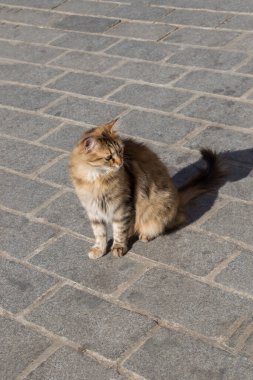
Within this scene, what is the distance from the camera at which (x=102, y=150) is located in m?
3.99

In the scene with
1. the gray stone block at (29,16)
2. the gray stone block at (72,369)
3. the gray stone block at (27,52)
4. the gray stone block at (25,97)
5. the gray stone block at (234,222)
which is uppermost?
the gray stone block at (29,16)

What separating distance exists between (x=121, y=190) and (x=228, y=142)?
133 centimetres

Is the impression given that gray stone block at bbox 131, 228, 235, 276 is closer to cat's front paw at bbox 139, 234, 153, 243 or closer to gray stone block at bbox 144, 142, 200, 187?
cat's front paw at bbox 139, 234, 153, 243

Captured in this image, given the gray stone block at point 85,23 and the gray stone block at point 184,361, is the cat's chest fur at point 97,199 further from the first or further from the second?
the gray stone block at point 85,23

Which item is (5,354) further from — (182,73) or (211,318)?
(182,73)

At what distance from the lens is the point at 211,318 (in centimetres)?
371

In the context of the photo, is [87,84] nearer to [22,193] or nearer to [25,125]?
[25,125]

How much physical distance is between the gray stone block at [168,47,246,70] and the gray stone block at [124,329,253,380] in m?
3.14

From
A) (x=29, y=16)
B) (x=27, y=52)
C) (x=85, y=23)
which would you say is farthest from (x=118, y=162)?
(x=29, y=16)

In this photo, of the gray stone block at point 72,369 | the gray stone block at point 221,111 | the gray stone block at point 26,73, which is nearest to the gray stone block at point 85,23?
the gray stone block at point 26,73

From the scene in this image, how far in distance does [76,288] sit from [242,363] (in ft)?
3.74

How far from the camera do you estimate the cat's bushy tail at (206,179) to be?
461cm

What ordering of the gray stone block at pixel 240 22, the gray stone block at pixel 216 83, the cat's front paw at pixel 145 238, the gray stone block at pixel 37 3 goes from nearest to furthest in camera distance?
the cat's front paw at pixel 145 238 < the gray stone block at pixel 216 83 < the gray stone block at pixel 240 22 < the gray stone block at pixel 37 3

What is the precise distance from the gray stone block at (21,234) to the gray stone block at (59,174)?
453 mm
